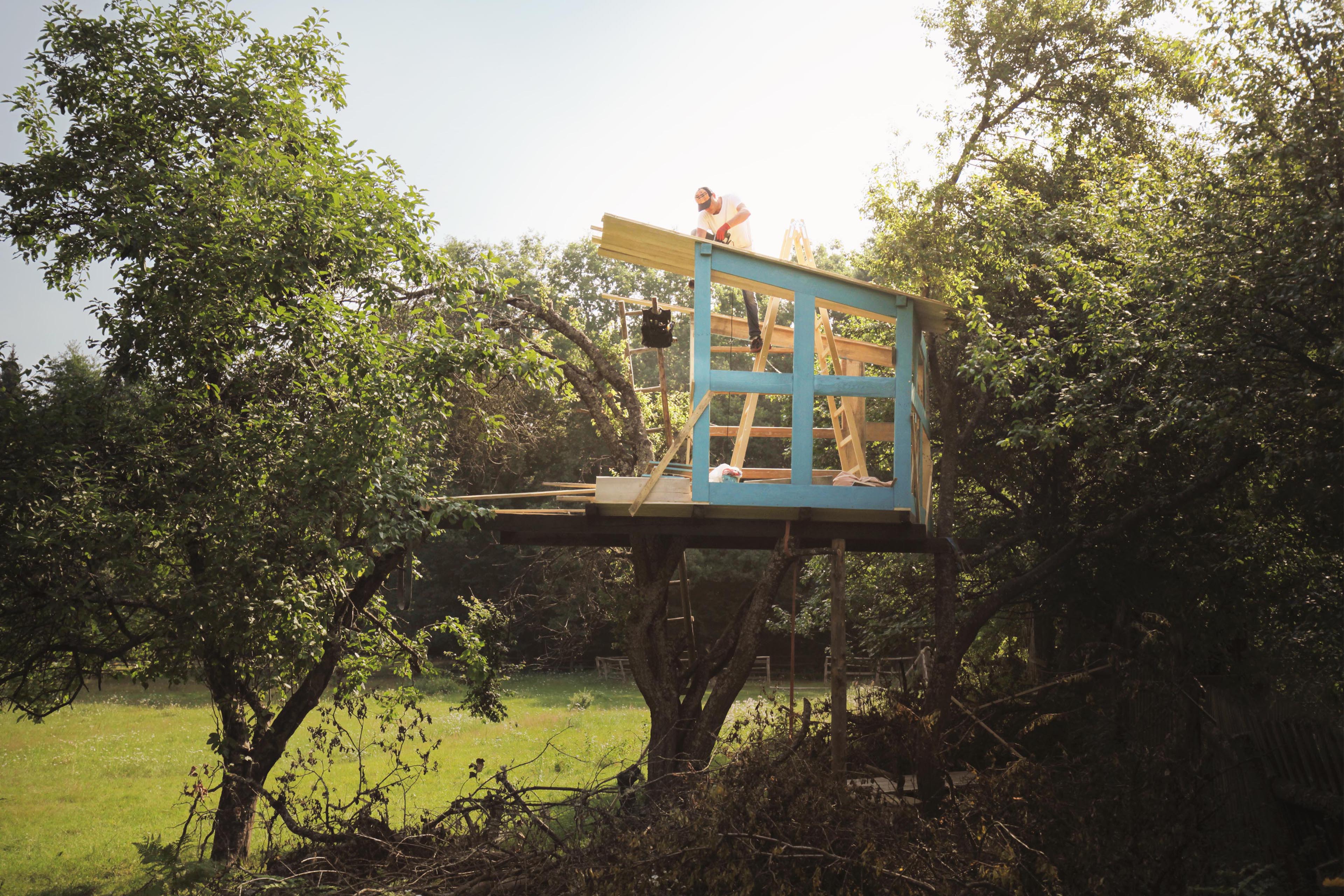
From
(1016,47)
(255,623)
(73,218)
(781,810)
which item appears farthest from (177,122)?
(1016,47)

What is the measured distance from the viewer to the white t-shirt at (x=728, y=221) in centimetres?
970

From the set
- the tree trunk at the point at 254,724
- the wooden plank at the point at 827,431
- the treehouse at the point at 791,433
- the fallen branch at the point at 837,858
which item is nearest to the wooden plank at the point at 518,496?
the treehouse at the point at 791,433

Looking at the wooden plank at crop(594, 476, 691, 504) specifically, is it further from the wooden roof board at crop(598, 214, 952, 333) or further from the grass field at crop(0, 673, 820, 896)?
the grass field at crop(0, 673, 820, 896)

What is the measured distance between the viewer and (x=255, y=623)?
7523mm

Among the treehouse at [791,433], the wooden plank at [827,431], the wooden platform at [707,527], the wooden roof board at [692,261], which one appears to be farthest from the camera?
the wooden plank at [827,431]

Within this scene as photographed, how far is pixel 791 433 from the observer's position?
9.41m

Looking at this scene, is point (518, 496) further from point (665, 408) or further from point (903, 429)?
point (903, 429)

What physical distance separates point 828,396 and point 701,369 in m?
2.03

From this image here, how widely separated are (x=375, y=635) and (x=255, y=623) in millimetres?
2273

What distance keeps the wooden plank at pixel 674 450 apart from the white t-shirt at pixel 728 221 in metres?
2.08

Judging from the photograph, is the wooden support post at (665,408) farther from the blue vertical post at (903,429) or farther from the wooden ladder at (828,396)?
the blue vertical post at (903,429)

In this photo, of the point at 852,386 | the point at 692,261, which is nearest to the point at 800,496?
the point at 852,386

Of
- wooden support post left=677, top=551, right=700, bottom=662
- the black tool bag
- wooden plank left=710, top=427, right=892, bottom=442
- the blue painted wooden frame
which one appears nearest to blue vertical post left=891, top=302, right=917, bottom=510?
the blue painted wooden frame

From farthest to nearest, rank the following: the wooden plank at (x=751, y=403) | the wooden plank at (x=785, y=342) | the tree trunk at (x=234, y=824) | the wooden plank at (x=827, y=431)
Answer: the wooden plank at (x=827, y=431)
the wooden plank at (x=785, y=342)
the tree trunk at (x=234, y=824)
the wooden plank at (x=751, y=403)
